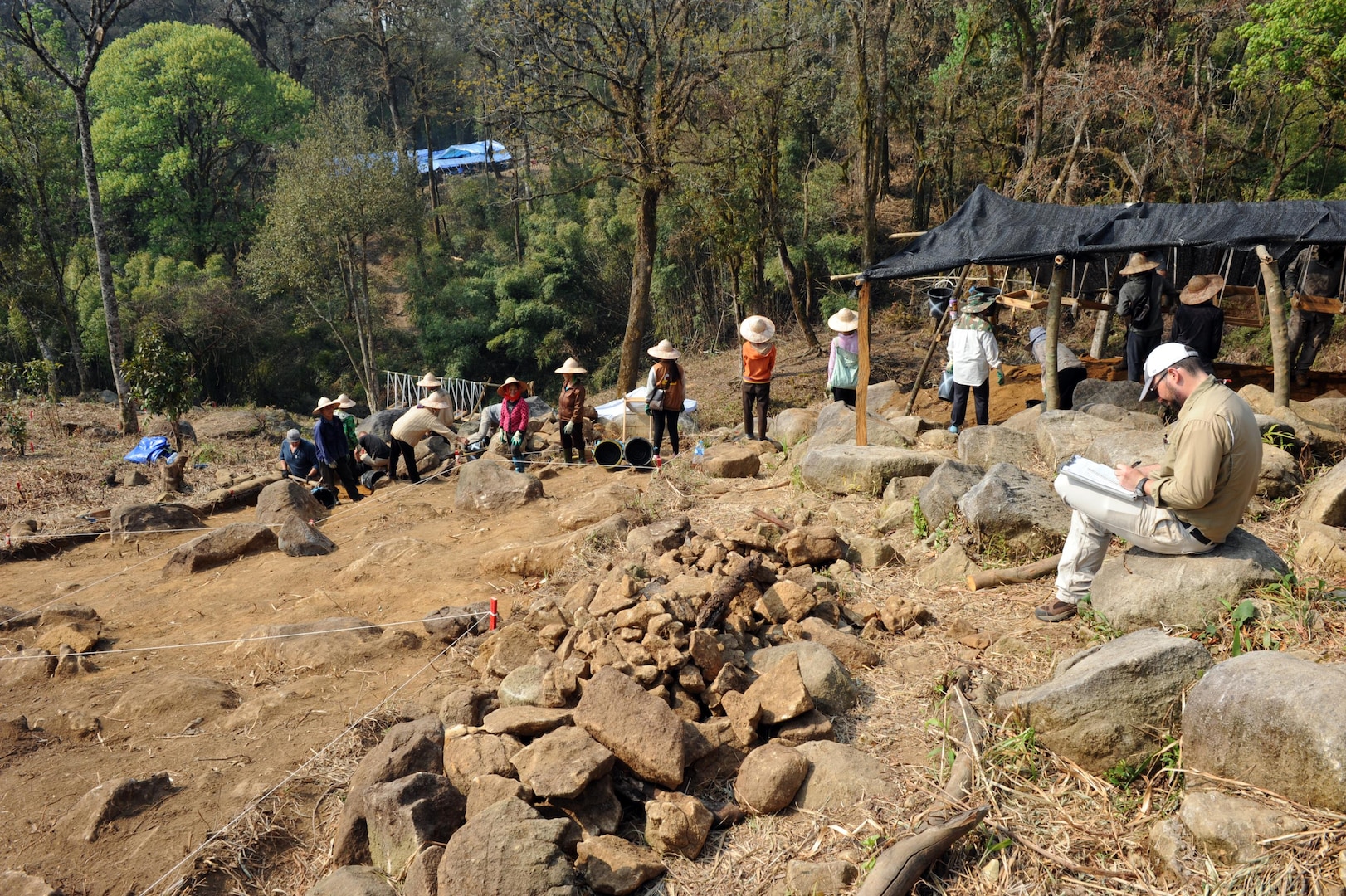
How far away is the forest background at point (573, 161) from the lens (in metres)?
15.5

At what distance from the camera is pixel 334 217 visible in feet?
78.2

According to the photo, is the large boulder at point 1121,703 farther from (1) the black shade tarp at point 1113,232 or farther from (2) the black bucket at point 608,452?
(2) the black bucket at point 608,452

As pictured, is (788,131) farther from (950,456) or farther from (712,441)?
(950,456)

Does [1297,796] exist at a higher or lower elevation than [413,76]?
lower

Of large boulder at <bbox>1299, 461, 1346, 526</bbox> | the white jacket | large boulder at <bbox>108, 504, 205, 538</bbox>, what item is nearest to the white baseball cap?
large boulder at <bbox>1299, 461, 1346, 526</bbox>

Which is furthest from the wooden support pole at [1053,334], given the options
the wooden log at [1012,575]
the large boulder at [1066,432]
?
the wooden log at [1012,575]

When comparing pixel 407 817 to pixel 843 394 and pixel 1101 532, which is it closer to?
pixel 1101 532

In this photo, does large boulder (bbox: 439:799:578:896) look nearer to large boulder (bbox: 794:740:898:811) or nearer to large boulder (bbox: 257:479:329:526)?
large boulder (bbox: 794:740:898:811)

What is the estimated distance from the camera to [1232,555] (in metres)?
4.12

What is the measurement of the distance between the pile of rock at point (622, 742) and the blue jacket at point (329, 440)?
6102 millimetres

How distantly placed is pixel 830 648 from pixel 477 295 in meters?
25.4

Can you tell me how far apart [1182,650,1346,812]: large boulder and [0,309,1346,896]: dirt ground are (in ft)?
1.09

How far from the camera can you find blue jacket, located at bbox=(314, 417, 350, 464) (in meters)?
10.4

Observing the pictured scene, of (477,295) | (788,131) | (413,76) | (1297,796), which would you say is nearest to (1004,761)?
(1297,796)
